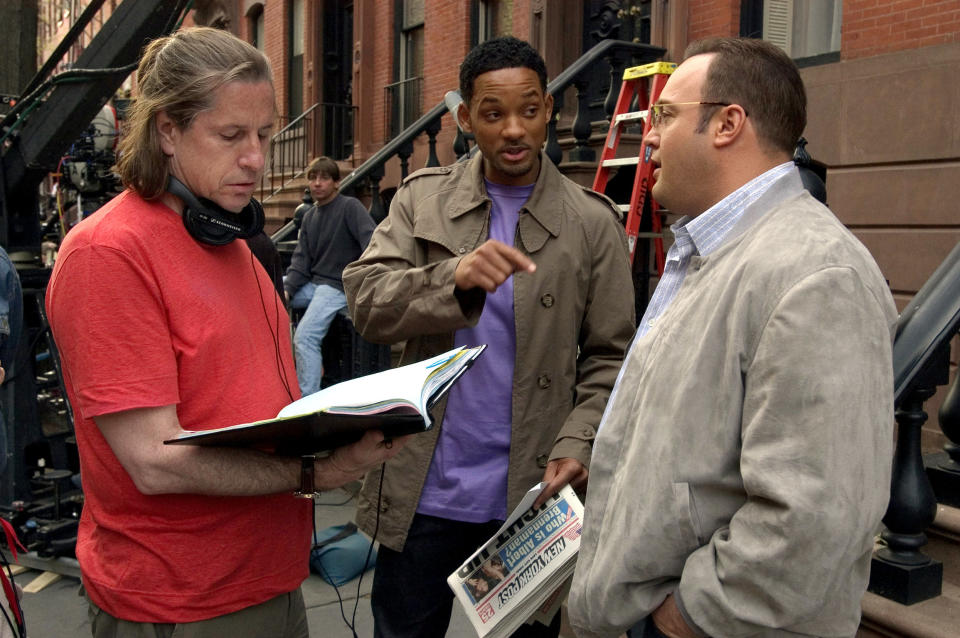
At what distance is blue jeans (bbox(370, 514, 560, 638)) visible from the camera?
2.47m

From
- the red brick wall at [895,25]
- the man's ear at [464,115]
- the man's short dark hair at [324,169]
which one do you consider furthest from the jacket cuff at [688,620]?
the man's short dark hair at [324,169]

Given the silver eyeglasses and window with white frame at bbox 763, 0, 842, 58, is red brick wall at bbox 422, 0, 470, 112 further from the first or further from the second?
the silver eyeglasses

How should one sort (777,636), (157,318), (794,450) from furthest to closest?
(157,318) → (777,636) → (794,450)

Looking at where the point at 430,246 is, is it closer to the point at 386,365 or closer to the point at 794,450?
the point at 794,450

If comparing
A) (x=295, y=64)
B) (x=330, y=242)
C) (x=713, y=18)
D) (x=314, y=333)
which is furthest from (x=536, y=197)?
(x=295, y=64)

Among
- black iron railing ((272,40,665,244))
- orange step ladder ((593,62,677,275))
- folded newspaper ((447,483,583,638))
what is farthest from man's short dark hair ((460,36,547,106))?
black iron railing ((272,40,665,244))

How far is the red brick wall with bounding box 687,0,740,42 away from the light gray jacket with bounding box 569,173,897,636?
652cm

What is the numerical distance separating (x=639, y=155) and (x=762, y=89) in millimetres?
4974

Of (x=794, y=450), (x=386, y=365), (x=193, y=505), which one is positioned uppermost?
(x=794, y=450)

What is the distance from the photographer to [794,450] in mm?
1411

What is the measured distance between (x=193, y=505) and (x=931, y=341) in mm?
2184

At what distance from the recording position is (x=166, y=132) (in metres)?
1.76

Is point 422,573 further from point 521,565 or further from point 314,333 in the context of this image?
point 314,333

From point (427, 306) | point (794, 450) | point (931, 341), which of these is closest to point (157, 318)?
point (427, 306)
